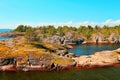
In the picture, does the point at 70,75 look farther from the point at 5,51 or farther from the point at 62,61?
the point at 5,51

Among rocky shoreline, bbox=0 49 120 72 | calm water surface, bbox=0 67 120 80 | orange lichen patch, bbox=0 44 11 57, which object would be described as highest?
orange lichen patch, bbox=0 44 11 57

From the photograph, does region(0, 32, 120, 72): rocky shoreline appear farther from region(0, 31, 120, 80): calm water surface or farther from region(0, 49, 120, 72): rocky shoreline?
region(0, 31, 120, 80): calm water surface

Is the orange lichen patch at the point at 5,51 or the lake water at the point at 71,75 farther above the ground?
the orange lichen patch at the point at 5,51

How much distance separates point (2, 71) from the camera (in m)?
97.9

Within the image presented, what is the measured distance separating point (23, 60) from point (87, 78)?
3495cm

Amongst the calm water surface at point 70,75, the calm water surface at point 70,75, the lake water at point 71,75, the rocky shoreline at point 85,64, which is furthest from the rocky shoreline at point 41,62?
the calm water surface at point 70,75

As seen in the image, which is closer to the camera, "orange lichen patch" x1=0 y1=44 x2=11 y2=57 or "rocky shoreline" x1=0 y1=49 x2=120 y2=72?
"rocky shoreline" x1=0 y1=49 x2=120 y2=72

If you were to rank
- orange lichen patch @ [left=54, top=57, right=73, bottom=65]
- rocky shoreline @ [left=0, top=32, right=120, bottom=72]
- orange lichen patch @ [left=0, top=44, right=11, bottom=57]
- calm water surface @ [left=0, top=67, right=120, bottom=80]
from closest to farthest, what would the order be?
calm water surface @ [left=0, top=67, right=120, bottom=80], rocky shoreline @ [left=0, top=32, right=120, bottom=72], orange lichen patch @ [left=54, top=57, right=73, bottom=65], orange lichen patch @ [left=0, top=44, right=11, bottom=57]

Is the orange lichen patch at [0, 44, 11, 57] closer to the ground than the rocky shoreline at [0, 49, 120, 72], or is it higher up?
higher up

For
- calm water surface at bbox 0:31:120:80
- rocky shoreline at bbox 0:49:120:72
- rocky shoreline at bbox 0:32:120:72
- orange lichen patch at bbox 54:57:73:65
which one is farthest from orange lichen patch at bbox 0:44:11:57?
orange lichen patch at bbox 54:57:73:65

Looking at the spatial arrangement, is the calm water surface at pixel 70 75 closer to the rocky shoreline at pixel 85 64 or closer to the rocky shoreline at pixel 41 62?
the rocky shoreline at pixel 85 64

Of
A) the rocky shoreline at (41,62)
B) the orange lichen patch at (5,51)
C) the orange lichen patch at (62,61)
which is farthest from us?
the orange lichen patch at (5,51)

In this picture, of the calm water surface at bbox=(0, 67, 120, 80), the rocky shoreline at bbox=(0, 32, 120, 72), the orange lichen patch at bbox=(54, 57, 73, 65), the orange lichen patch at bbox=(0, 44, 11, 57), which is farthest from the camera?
the orange lichen patch at bbox=(0, 44, 11, 57)

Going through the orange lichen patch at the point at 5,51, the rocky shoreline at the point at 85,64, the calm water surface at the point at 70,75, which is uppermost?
the orange lichen patch at the point at 5,51
